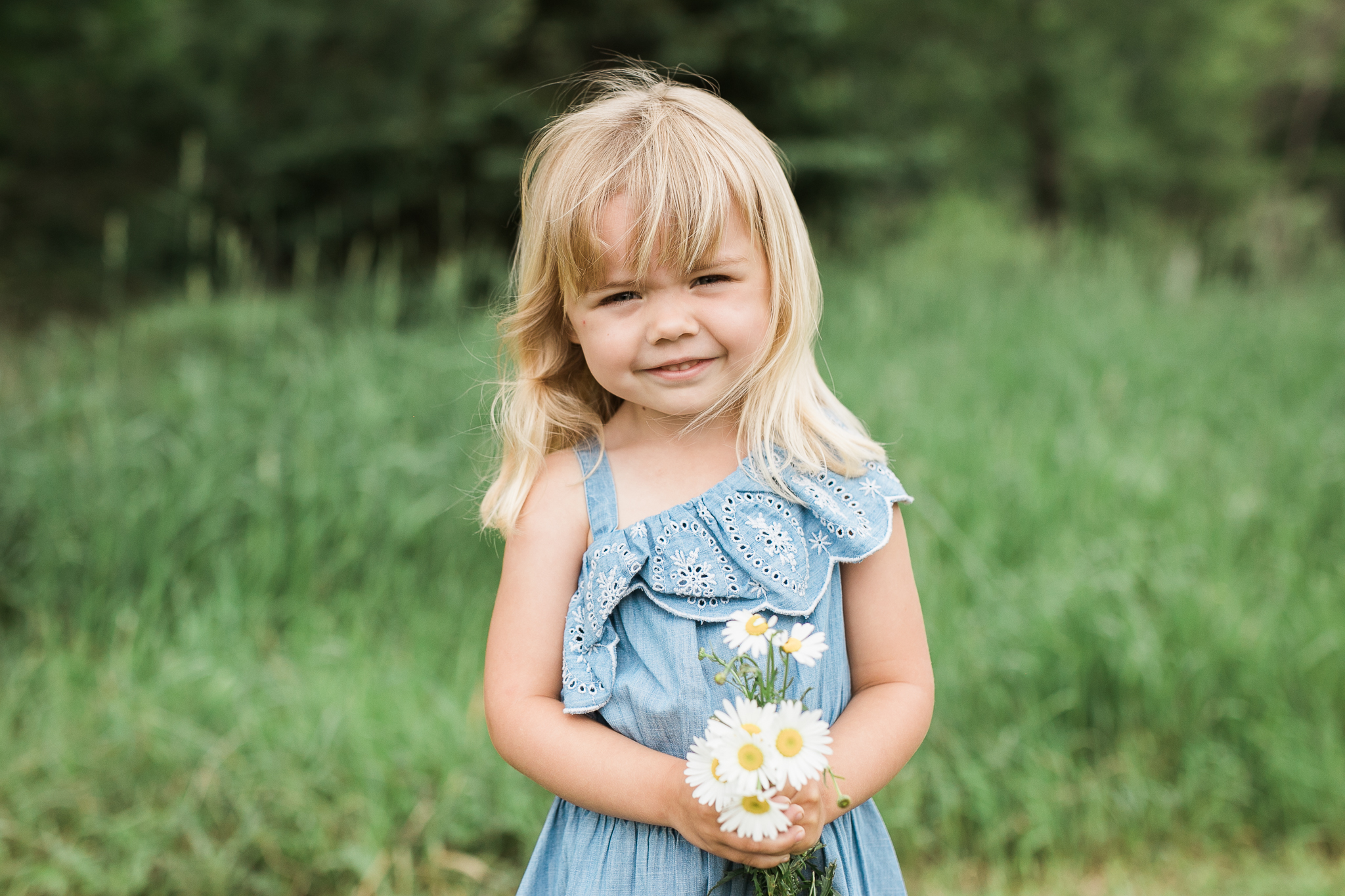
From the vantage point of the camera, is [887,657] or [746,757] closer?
[746,757]

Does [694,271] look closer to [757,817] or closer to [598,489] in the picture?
[598,489]

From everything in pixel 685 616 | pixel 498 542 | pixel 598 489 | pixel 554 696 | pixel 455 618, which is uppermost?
pixel 598 489

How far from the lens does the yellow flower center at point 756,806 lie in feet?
2.92

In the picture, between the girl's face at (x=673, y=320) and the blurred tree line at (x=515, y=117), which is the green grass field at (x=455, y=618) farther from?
the blurred tree line at (x=515, y=117)

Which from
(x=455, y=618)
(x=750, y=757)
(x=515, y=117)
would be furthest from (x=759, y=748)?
(x=515, y=117)

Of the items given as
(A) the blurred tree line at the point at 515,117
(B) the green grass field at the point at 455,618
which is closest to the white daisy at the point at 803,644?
(B) the green grass field at the point at 455,618

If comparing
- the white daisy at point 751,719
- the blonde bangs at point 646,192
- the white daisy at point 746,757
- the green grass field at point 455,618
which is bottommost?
the green grass field at point 455,618

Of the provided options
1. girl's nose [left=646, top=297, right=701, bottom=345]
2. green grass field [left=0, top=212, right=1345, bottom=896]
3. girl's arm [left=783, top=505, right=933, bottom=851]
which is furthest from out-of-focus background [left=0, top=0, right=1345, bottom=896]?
girl's arm [left=783, top=505, right=933, bottom=851]

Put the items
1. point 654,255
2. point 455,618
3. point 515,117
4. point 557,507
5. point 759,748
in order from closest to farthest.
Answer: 1. point 759,748
2. point 654,255
3. point 557,507
4. point 455,618
5. point 515,117

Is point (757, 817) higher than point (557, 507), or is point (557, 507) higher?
point (557, 507)

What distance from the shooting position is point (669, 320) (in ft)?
3.67

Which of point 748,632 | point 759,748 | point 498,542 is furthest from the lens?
point 498,542

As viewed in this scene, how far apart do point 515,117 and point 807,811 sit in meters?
6.02

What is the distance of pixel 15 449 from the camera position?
136 inches
